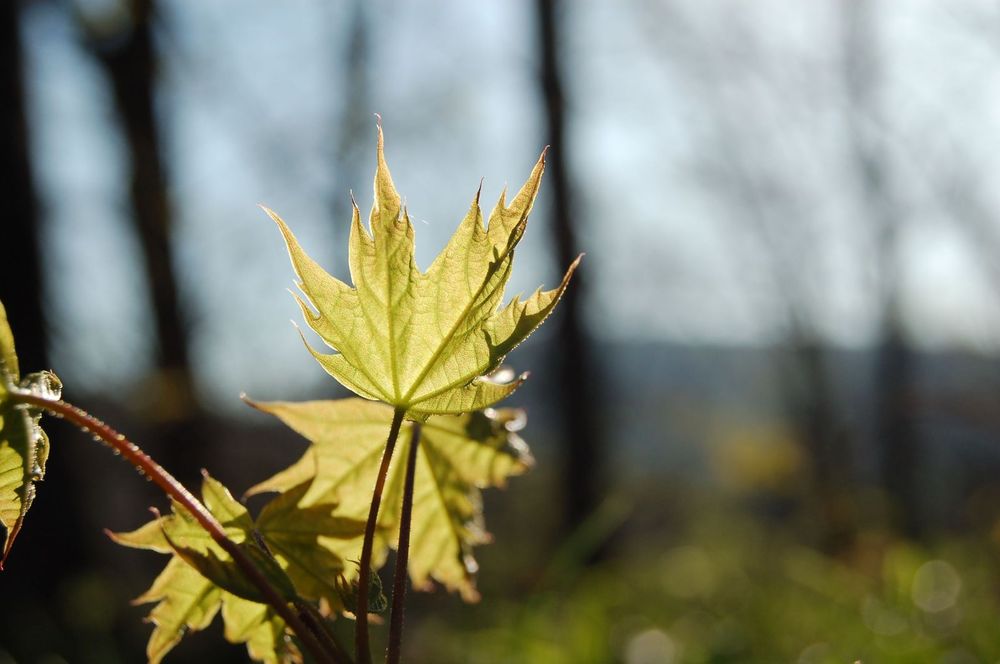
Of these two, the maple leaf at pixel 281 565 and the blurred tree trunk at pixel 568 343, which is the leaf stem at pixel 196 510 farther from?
the blurred tree trunk at pixel 568 343

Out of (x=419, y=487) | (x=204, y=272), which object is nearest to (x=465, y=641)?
(x=419, y=487)

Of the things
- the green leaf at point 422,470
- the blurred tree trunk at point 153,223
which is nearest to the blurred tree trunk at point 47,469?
the blurred tree trunk at point 153,223

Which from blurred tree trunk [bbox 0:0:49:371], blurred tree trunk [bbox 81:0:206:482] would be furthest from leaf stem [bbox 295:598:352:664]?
blurred tree trunk [bbox 81:0:206:482]

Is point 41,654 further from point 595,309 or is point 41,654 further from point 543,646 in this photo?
point 595,309

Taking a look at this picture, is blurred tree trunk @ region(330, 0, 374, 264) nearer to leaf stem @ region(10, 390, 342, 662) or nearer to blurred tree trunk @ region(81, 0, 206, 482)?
blurred tree trunk @ region(81, 0, 206, 482)

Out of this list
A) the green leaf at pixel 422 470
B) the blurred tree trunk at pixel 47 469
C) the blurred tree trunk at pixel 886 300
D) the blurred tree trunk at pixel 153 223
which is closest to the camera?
the green leaf at pixel 422 470

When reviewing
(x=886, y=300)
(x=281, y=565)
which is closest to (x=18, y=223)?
(x=281, y=565)

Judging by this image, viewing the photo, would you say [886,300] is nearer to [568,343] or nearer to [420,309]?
[568,343]
